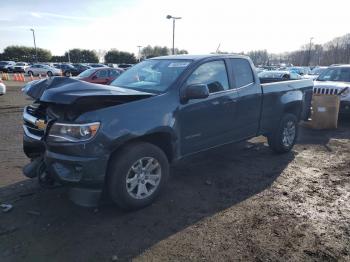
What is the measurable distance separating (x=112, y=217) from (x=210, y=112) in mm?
1985

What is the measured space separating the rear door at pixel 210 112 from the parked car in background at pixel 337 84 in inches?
243

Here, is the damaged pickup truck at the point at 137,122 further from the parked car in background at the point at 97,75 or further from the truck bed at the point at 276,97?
the parked car in background at the point at 97,75

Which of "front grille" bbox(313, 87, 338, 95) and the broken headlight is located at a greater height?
the broken headlight

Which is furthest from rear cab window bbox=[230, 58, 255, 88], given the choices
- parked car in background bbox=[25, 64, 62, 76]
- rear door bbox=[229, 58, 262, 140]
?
parked car in background bbox=[25, 64, 62, 76]

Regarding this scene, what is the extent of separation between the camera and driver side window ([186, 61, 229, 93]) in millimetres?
4714

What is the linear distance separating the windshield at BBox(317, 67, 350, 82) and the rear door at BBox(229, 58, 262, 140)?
21.5ft

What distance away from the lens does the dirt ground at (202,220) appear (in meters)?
3.32

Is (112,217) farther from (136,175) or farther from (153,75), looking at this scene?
(153,75)

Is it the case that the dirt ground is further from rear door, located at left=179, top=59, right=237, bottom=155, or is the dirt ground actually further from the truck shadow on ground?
rear door, located at left=179, top=59, right=237, bottom=155

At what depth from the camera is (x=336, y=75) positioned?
11.2 metres

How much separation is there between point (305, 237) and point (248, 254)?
2.51 ft

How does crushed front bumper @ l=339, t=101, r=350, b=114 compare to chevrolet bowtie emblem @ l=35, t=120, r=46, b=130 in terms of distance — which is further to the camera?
crushed front bumper @ l=339, t=101, r=350, b=114

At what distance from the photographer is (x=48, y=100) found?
12.3ft

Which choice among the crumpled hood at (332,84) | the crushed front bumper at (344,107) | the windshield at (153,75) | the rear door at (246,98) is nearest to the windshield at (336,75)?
the crumpled hood at (332,84)
